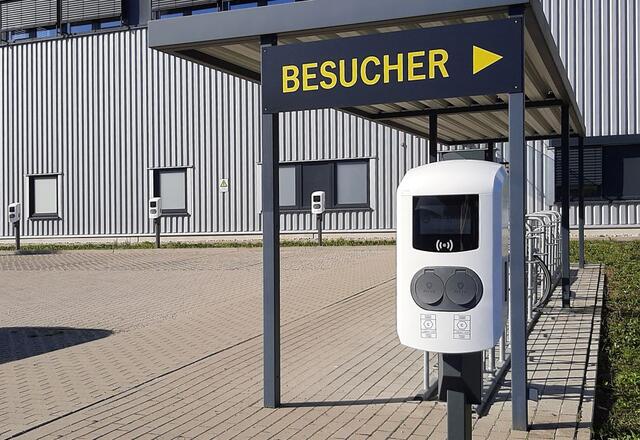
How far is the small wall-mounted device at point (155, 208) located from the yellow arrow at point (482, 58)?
887 inches

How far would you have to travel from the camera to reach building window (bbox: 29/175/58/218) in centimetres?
3095

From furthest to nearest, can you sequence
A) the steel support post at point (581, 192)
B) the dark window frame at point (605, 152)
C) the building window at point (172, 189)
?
the building window at point (172, 189) < the dark window frame at point (605, 152) < the steel support post at point (581, 192)

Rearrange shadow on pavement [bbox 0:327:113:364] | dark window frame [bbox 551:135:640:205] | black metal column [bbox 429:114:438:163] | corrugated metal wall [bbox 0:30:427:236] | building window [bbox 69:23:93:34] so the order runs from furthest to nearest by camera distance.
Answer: building window [bbox 69:23:93:34]
corrugated metal wall [bbox 0:30:427:236]
dark window frame [bbox 551:135:640:205]
black metal column [bbox 429:114:438:163]
shadow on pavement [bbox 0:327:113:364]

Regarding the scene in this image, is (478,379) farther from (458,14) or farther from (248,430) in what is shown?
(458,14)

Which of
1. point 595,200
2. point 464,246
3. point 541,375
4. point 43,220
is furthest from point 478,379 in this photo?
point 43,220

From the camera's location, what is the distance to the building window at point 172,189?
95.5 feet

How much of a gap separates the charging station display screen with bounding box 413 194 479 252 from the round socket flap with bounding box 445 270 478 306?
15 cm

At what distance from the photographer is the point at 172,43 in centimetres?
604

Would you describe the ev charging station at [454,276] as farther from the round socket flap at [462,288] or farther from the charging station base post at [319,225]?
the charging station base post at [319,225]

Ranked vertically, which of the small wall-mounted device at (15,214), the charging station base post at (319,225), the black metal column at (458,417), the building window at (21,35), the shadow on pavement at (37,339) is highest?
the building window at (21,35)

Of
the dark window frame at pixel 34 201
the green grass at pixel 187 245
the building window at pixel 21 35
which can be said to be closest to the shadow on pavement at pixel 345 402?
the green grass at pixel 187 245

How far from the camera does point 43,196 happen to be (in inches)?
1227

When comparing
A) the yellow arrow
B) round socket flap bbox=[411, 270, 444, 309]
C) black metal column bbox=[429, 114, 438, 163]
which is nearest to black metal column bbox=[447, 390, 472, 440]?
round socket flap bbox=[411, 270, 444, 309]

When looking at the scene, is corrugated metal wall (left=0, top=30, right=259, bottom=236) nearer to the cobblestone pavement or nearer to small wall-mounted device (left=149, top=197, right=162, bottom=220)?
small wall-mounted device (left=149, top=197, right=162, bottom=220)
